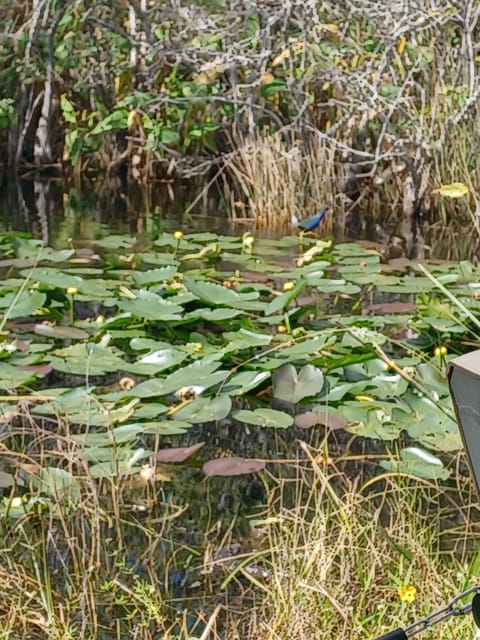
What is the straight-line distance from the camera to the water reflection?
5.71 metres

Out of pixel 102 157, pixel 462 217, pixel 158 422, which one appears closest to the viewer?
pixel 158 422

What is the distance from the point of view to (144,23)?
24.8ft

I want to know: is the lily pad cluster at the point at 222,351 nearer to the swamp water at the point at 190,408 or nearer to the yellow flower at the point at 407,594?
the swamp water at the point at 190,408

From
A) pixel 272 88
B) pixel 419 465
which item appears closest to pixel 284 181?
pixel 272 88

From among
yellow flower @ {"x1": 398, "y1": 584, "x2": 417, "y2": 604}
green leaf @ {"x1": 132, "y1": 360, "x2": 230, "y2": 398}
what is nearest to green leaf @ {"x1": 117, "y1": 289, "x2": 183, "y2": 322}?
green leaf @ {"x1": 132, "y1": 360, "x2": 230, "y2": 398}

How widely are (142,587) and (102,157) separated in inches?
287

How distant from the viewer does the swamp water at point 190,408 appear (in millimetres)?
2168

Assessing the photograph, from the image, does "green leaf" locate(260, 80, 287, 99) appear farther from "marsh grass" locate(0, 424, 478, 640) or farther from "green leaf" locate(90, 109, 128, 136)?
"marsh grass" locate(0, 424, 478, 640)

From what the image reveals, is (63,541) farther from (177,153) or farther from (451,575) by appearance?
(177,153)

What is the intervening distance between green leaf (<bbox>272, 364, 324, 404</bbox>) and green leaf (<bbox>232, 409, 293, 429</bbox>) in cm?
9

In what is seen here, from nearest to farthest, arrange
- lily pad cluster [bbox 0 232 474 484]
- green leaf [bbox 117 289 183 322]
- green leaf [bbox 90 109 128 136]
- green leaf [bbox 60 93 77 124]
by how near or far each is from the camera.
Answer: lily pad cluster [bbox 0 232 474 484]
green leaf [bbox 117 289 183 322]
green leaf [bbox 90 109 128 136]
green leaf [bbox 60 93 77 124]

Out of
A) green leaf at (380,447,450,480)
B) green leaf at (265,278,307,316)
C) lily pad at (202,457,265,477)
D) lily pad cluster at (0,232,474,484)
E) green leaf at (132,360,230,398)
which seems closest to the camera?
green leaf at (380,447,450,480)

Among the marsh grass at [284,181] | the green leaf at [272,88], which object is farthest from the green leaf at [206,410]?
the green leaf at [272,88]

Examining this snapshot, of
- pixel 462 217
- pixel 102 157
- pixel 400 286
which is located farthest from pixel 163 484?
pixel 102 157
